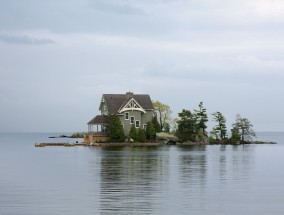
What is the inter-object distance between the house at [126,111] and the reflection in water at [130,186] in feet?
128

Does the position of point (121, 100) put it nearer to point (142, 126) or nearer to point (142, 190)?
point (142, 126)

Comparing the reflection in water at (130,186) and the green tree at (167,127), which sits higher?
the green tree at (167,127)

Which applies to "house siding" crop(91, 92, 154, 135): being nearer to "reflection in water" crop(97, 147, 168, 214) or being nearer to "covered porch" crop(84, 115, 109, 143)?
"covered porch" crop(84, 115, 109, 143)

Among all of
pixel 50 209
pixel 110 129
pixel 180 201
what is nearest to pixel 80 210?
pixel 50 209

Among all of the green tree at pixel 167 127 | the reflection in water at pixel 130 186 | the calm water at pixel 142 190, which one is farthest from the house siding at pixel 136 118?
the calm water at pixel 142 190

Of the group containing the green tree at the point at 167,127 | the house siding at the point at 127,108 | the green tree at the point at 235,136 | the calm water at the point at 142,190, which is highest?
the house siding at the point at 127,108

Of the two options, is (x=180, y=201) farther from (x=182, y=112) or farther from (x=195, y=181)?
(x=182, y=112)

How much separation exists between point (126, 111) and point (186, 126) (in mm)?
8647

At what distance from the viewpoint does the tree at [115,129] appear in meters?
76.1

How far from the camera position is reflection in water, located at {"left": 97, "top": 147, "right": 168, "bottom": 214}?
822 inches

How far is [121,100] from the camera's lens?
270 feet

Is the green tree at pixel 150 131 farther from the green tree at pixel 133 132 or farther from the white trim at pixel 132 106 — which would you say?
the white trim at pixel 132 106

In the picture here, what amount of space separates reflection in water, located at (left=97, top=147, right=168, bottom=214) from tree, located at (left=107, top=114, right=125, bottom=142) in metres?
35.4

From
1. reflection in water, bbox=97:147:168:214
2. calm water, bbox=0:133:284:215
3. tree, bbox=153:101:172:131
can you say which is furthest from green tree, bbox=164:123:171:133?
calm water, bbox=0:133:284:215
